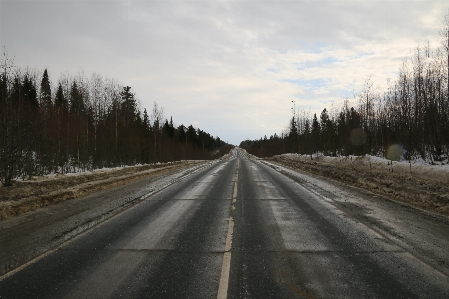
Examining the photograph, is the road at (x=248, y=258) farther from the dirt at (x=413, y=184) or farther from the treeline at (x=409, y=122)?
the treeline at (x=409, y=122)

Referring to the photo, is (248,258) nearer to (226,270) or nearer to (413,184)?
(226,270)

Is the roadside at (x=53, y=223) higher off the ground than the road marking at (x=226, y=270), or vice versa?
the roadside at (x=53, y=223)

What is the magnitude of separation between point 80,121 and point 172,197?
28.9 m

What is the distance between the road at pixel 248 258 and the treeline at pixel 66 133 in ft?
28.4

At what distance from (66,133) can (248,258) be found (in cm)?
3002

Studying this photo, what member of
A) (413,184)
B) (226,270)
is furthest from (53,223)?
(413,184)

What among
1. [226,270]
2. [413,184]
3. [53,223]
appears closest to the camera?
[226,270]

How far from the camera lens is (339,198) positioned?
37.2ft

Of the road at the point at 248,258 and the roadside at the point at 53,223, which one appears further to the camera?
the roadside at the point at 53,223

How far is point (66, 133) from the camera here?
2994cm

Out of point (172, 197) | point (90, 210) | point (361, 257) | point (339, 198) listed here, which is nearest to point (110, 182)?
point (172, 197)

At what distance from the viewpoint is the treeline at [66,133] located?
13.5 m

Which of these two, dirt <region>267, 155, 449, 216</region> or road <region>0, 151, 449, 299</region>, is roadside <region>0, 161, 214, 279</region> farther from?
dirt <region>267, 155, 449, 216</region>

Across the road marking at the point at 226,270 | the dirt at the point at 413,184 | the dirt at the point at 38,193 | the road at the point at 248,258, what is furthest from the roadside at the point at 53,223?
the dirt at the point at 413,184
